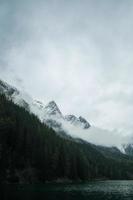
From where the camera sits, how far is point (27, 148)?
153 metres

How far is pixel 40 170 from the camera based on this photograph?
150 metres

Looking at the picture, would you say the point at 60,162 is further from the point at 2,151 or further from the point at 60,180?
the point at 2,151

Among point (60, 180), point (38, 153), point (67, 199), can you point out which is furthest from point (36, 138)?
point (67, 199)

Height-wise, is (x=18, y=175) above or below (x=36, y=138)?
below

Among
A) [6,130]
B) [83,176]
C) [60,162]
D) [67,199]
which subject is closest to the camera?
[67,199]

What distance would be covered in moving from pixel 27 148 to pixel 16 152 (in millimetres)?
6371

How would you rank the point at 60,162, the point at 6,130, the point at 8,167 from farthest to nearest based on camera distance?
the point at 60,162 → the point at 6,130 → the point at 8,167

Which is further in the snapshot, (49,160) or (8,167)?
(49,160)

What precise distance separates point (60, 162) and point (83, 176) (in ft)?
64.2

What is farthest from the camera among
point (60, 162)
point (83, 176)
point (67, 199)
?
point (83, 176)

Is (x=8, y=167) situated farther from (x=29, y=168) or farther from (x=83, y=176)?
(x=83, y=176)

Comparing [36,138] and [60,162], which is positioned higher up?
[36,138]

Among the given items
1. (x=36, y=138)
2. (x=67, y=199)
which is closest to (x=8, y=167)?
(x=36, y=138)

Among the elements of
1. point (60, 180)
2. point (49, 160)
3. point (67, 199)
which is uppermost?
point (49, 160)
